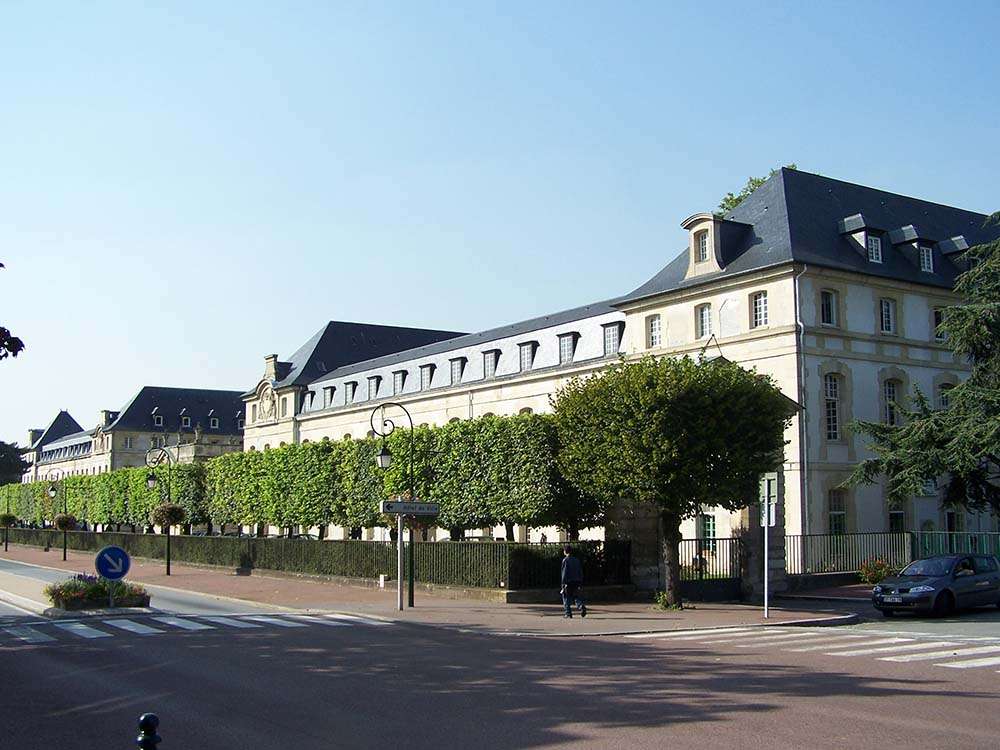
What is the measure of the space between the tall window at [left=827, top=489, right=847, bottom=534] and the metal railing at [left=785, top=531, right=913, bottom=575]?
6.22 m

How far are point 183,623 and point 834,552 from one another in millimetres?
20730

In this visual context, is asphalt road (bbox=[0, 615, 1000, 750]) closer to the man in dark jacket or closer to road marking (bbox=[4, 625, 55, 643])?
road marking (bbox=[4, 625, 55, 643])

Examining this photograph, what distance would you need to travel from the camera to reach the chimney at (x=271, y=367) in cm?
8806

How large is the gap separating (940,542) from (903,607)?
42.5ft

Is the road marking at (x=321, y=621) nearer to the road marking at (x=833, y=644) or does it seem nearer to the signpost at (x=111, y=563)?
the signpost at (x=111, y=563)

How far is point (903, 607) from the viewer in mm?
24125

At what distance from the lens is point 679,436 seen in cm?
2483

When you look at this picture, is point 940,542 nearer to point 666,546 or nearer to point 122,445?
point 666,546

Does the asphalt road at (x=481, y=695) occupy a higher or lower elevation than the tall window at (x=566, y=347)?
lower

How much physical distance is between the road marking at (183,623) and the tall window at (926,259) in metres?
36.1

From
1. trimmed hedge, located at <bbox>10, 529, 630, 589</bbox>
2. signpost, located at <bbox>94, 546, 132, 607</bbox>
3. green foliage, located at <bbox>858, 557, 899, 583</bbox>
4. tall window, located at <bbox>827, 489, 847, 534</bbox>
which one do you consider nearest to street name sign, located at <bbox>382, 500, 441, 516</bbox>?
trimmed hedge, located at <bbox>10, 529, 630, 589</bbox>

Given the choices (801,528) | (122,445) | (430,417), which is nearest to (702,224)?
(801,528)

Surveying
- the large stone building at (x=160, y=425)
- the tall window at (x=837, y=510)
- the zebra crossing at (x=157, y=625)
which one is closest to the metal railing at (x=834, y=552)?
the tall window at (x=837, y=510)

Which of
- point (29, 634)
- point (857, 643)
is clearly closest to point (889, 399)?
point (857, 643)
